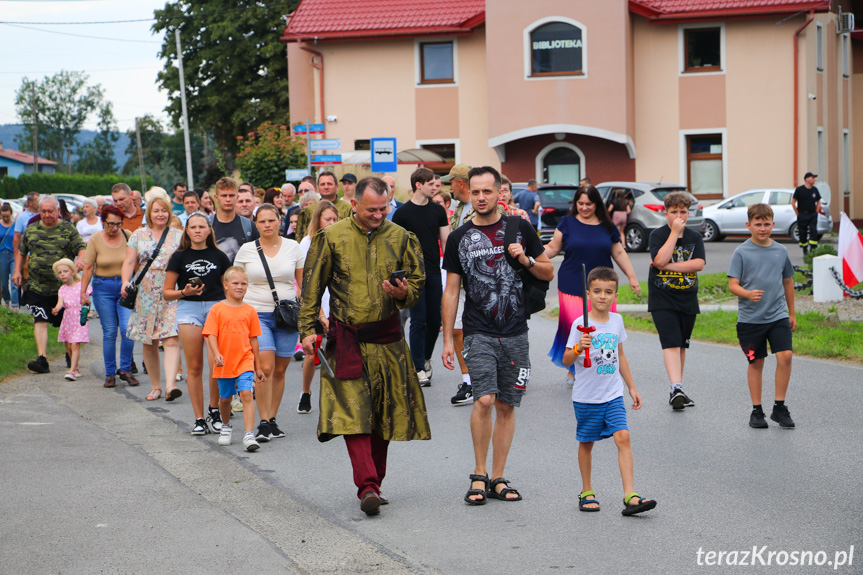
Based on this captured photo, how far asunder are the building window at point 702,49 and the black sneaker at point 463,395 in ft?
85.2

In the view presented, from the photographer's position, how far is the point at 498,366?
657 cm

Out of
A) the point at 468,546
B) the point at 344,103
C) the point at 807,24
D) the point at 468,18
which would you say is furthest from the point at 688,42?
the point at 468,546

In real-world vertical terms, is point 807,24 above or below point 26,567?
above

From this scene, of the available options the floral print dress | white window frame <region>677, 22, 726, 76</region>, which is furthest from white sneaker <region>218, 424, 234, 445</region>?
white window frame <region>677, 22, 726, 76</region>

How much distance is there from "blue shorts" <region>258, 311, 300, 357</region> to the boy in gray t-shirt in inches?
136

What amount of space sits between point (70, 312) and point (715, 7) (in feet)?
Result: 83.5

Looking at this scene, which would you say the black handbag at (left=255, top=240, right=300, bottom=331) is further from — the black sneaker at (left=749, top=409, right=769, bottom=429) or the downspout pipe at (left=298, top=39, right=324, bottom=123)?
the downspout pipe at (left=298, top=39, right=324, bottom=123)

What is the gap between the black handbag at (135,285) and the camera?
10.2 metres

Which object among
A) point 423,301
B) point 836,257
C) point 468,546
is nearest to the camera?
point 468,546

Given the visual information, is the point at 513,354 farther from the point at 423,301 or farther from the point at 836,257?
the point at 836,257

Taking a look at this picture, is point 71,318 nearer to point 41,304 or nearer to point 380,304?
point 41,304

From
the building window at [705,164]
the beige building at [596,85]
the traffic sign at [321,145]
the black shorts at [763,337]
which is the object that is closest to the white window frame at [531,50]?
the beige building at [596,85]

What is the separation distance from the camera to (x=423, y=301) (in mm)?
10594

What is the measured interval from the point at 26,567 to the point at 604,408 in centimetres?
313
